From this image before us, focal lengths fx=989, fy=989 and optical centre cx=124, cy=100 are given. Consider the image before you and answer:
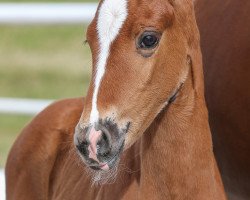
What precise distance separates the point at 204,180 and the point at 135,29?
0.72 meters

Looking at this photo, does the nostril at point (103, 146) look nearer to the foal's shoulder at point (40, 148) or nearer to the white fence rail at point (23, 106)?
the foal's shoulder at point (40, 148)

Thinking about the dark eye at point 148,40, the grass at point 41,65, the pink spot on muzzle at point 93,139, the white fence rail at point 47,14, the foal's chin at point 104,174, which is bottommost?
the grass at point 41,65

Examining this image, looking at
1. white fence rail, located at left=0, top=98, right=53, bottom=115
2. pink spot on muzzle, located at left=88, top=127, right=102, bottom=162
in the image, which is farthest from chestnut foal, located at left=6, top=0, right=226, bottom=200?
white fence rail, located at left=0, top=98, right=53, bottom=115

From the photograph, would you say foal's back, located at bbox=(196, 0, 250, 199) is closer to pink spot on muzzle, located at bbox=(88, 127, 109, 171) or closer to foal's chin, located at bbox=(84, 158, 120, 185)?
foal's chin, located at bbox=(84, 158, 120, 185)

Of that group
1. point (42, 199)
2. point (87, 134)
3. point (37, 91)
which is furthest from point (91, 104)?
point (37, 91)

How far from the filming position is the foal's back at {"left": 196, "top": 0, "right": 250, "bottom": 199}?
4.23m

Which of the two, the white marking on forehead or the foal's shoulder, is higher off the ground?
the white marking on forehead

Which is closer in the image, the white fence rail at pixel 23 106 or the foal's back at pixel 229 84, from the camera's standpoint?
the foal's back at pixel 229 84

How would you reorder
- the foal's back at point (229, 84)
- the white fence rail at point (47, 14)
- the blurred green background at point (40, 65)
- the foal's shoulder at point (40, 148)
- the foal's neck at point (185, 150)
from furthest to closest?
the blurred green background at point (40, 65) → the white fence rail at point (47, 14) → the foal's shoulder at point (40, 148) → the foal's back at point (229, 84) → the foal's neck at point (185, 150)

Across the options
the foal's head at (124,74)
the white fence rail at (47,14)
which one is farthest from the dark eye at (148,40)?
the white fence rail at (47,14)

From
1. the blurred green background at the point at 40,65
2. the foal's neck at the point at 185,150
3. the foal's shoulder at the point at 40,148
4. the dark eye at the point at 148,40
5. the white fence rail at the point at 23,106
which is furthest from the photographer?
the blurred green background at the point at 40,65

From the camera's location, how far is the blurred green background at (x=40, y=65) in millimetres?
10984

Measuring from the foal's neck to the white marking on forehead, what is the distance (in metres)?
0.40

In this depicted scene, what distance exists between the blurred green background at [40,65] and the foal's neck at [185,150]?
492 cm
